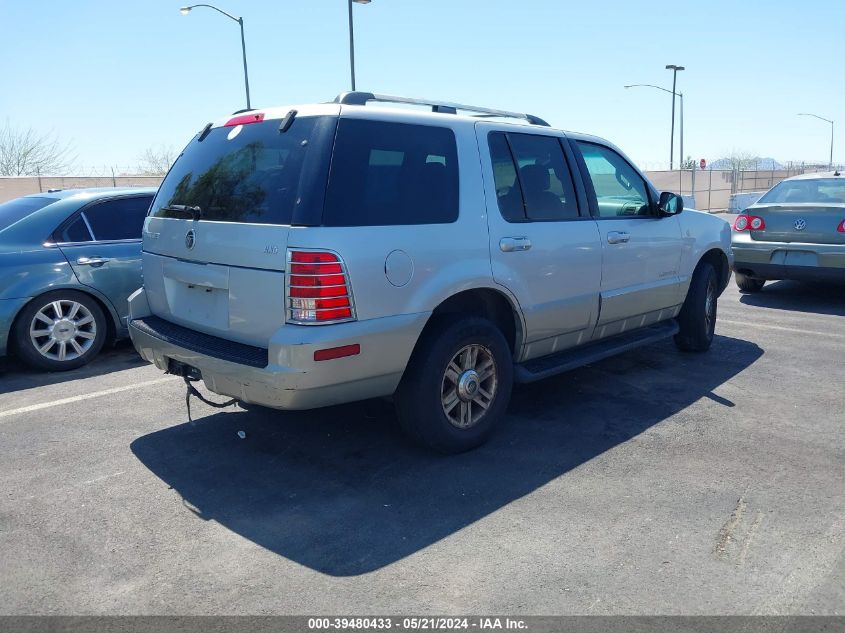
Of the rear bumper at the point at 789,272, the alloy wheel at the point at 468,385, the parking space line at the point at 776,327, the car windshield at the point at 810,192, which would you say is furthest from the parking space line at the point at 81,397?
the car windshield at the point at 810,192

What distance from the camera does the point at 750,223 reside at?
927cm

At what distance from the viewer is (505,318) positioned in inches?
185

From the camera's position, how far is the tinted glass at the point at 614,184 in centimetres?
534

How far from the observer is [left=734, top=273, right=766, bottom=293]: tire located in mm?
9984

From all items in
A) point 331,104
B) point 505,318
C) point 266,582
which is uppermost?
point 331,104

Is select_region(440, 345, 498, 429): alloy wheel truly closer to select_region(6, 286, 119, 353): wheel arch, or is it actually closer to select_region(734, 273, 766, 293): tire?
select_region(6, 286, 119, 353): wheel arch

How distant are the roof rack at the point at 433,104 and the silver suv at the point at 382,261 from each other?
0.01m

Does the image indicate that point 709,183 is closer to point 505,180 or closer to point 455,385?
point 505,180

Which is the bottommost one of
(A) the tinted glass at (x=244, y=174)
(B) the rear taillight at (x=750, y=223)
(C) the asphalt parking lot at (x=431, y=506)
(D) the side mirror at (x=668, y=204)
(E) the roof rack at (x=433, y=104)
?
(C) the asphalt parking lot at (x=431, y=506)

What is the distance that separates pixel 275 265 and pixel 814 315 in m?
7.03

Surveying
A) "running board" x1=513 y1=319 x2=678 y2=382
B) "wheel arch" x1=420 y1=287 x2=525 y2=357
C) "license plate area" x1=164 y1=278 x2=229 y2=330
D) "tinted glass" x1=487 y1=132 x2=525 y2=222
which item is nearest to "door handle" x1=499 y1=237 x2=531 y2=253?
"tinted glass" x1=487 y1=132 x2=525 y2=222

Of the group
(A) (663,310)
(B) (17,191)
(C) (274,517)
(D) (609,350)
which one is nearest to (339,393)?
(C) (274,517)

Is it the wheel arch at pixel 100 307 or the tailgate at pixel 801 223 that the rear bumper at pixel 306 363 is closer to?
the wheel arch at pixel 100 307

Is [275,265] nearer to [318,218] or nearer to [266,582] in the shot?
[318,218]
